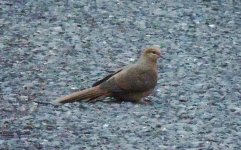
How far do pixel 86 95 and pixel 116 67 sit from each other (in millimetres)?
1990

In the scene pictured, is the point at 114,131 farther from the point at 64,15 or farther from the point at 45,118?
the point at 64,15

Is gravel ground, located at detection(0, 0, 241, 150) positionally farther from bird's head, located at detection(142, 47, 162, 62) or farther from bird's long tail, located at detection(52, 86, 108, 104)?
bird's head, located at detection(142, 47, 162, 62)

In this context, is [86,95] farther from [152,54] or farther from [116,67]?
[116,67]

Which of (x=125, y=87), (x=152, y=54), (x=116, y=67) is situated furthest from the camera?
(x=116, y=67)

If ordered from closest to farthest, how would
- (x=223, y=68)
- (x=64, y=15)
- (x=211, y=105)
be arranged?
(x=211, y=105) < (x=223, y=68) < (x=64, y=15)

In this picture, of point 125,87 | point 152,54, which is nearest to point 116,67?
point 152,54

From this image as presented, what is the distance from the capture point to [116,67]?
11719 millimetres

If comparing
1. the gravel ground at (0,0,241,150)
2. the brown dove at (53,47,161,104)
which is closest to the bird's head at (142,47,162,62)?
the brown dove at (53,47,161,104)

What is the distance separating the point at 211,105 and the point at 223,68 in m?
2.02

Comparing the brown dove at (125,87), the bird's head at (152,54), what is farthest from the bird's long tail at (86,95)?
the bird's head at (152,54)

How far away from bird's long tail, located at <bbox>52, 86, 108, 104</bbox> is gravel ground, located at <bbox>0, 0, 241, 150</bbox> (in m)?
0.09

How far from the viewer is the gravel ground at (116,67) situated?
8445 mm

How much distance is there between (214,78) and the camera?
36.4 feet

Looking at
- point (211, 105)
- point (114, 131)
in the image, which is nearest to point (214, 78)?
point (211, 105)
